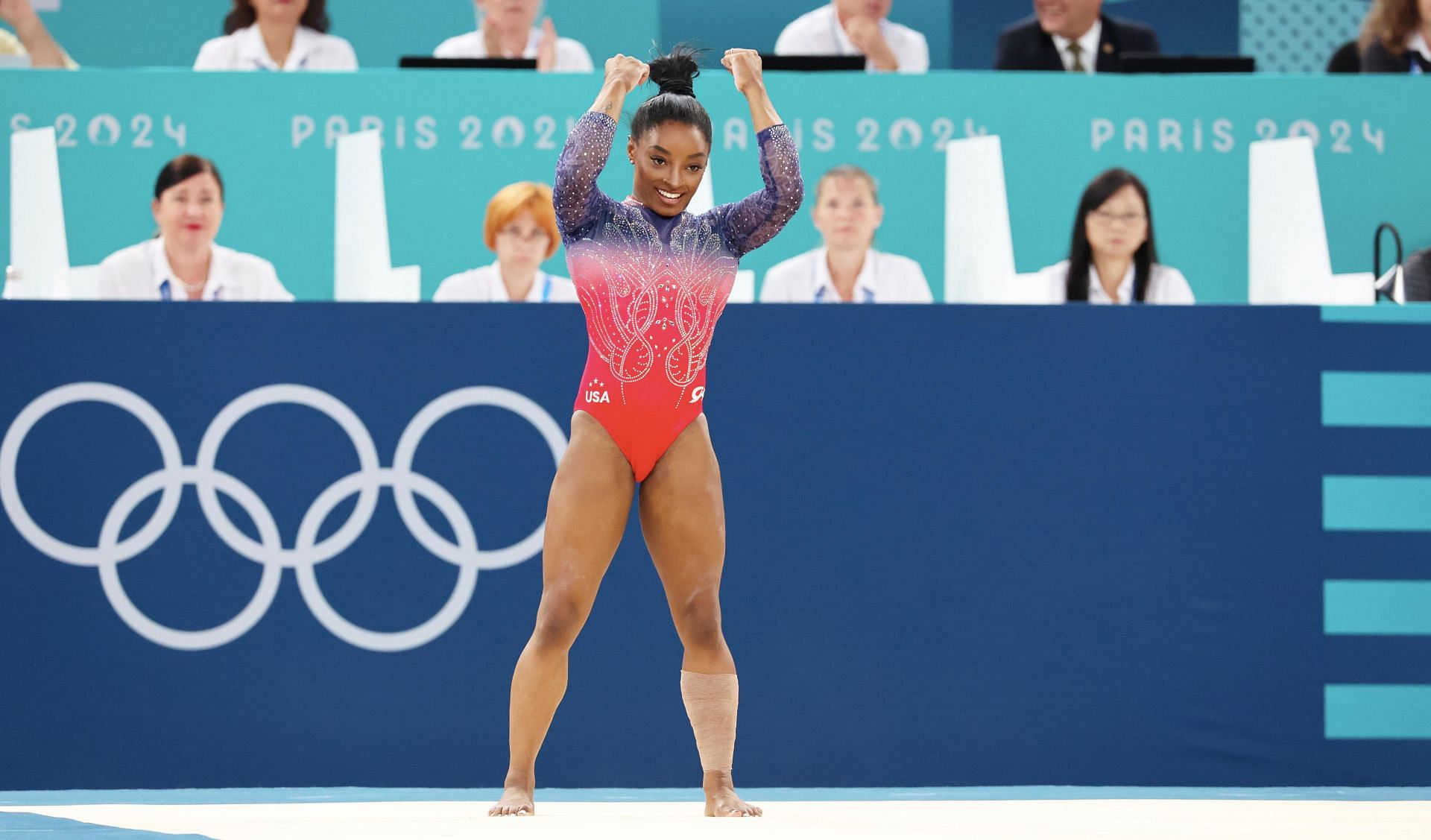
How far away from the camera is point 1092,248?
21.3 feet

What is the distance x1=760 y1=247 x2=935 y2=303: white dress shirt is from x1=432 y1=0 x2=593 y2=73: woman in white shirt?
1.57 meters

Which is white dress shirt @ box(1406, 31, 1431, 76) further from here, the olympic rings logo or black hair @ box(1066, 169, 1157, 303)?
the olympic rings logo

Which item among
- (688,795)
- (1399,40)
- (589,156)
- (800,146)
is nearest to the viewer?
(589,156)

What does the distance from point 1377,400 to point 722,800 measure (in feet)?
8.76

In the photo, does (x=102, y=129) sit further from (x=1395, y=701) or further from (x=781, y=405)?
(x=1395, y=701)

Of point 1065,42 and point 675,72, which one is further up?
point 1065,42

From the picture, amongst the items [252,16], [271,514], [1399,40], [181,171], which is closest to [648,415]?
[271,514]

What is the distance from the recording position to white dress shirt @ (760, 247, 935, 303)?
667cm

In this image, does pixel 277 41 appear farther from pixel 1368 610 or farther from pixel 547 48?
pixel 1368 610

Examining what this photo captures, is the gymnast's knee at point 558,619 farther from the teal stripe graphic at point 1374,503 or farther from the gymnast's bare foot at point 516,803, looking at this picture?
the teal stripe graphic at point 1374,503

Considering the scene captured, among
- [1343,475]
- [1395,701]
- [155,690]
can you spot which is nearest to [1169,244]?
Answer: [1343,475]

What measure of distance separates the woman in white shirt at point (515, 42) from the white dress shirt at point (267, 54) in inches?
19.1

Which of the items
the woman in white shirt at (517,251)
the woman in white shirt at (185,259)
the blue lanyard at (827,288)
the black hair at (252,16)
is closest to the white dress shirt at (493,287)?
the woman in white shirt at (517,251)

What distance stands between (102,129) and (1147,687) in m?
4.80
